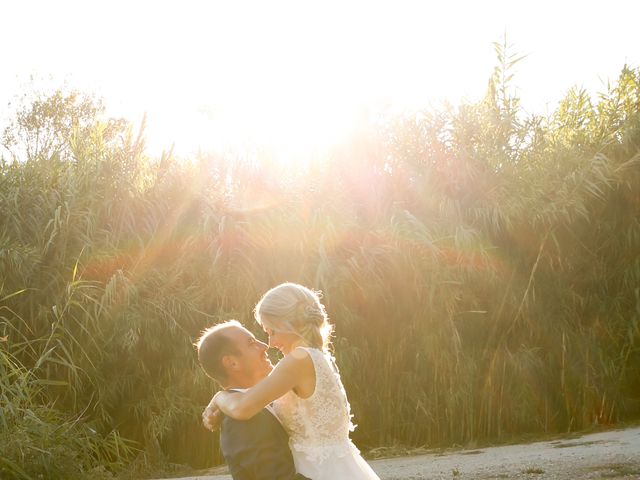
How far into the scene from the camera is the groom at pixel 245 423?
114 inches

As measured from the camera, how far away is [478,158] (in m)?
8.72

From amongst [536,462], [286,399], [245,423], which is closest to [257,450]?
[245,423]

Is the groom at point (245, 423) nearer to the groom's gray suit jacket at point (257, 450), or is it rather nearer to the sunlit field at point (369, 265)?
the groom's gray suit jacket at point (257, 450)

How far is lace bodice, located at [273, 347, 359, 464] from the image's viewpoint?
9.73ft

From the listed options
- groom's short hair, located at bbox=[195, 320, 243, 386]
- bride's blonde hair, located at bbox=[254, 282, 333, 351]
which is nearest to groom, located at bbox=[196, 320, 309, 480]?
groom's short hair, located at bbox=[195, 320, 243, 386]

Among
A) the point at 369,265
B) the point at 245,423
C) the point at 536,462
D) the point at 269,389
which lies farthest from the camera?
the point at 369,265

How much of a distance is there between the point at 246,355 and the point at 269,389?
0.23 m

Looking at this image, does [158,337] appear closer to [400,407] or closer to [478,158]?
[400,407]

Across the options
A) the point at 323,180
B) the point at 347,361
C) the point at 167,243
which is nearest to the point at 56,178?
the point at 167,243

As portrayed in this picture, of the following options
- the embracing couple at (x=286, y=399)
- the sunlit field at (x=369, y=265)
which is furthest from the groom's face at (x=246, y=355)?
the sunlit field at (x=369, y=265)

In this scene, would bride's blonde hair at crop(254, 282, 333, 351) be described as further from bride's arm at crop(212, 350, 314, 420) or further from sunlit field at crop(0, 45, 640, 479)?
sunlit field at crop(0, 45, 640, 479)

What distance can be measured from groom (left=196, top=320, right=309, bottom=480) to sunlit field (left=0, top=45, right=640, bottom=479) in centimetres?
422

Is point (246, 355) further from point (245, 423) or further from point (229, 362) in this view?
point (245, 423)

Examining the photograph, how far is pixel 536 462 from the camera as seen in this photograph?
5.98 metres
